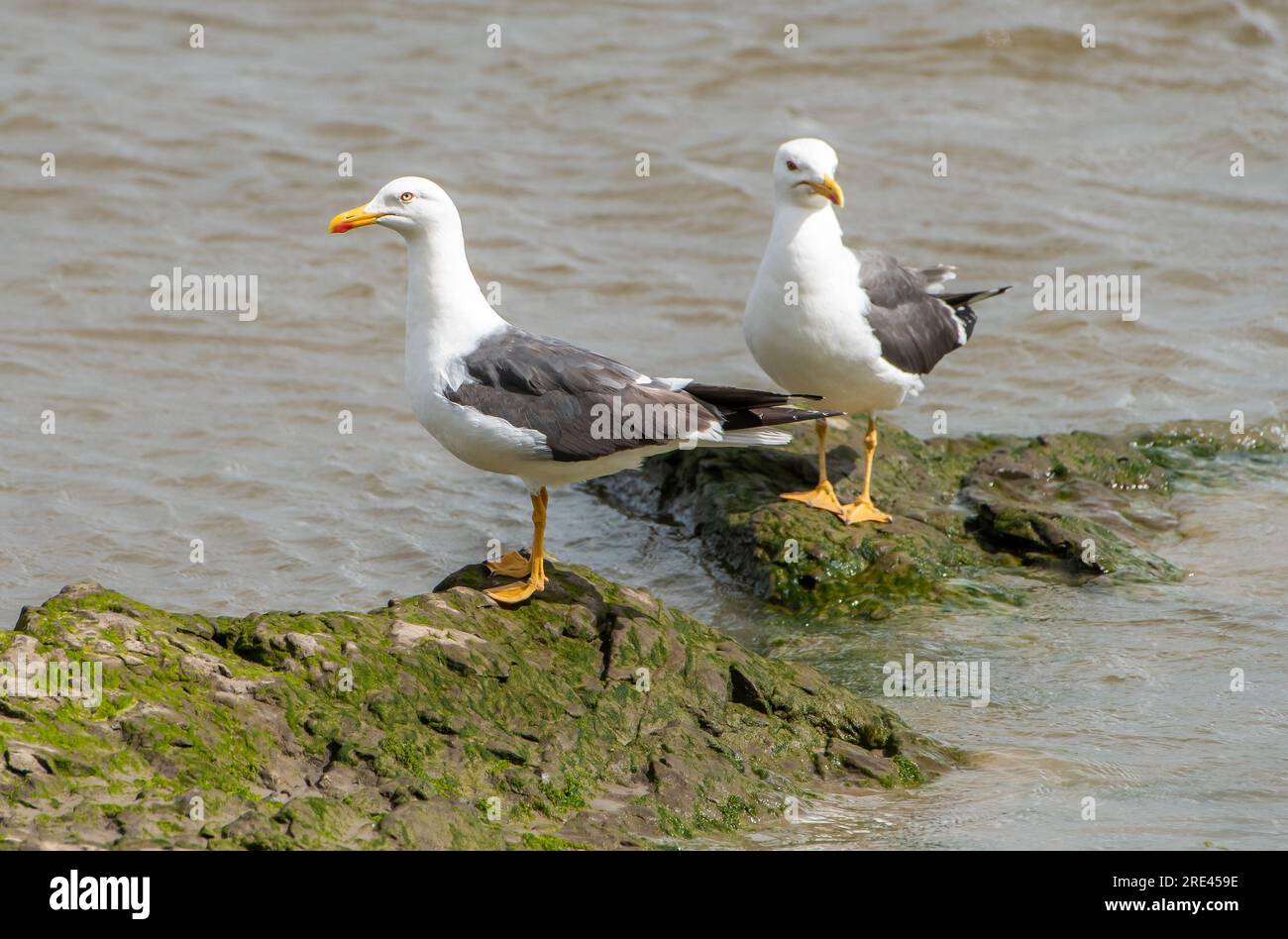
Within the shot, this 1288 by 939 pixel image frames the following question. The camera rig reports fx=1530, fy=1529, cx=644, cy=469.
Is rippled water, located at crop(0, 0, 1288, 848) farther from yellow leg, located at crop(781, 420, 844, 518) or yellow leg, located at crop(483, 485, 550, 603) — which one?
yellow leg, located at crop(483, 485, 550, 603)

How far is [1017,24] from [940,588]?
1104cm

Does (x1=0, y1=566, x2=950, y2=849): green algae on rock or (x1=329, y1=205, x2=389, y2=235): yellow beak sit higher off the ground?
(x1=329, y1=205, x2=389, y2=235): yellow beak

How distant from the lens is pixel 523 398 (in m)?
5.61

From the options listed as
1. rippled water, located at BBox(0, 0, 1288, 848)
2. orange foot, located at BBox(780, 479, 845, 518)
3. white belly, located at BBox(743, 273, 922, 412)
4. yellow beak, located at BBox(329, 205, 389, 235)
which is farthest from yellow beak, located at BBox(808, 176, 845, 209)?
yellow beak, located at BBox(329, 205, 389, 235)

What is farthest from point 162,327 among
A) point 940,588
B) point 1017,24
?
point 1017,24

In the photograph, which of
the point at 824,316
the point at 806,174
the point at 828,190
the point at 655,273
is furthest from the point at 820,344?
the point at 655,273

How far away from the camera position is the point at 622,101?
15367 mm

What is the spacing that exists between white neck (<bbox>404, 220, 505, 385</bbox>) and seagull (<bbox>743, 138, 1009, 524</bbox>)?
7.12 ft

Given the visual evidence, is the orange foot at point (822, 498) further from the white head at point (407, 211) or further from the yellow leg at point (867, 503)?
the white head at point (407, 211)

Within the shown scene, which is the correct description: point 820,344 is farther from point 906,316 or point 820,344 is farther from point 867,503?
point 867,503

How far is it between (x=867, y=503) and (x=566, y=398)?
2.67 meters

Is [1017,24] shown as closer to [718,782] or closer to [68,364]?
[68,364]

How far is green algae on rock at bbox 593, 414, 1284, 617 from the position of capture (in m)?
7.43

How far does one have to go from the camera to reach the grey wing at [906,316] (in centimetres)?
790
